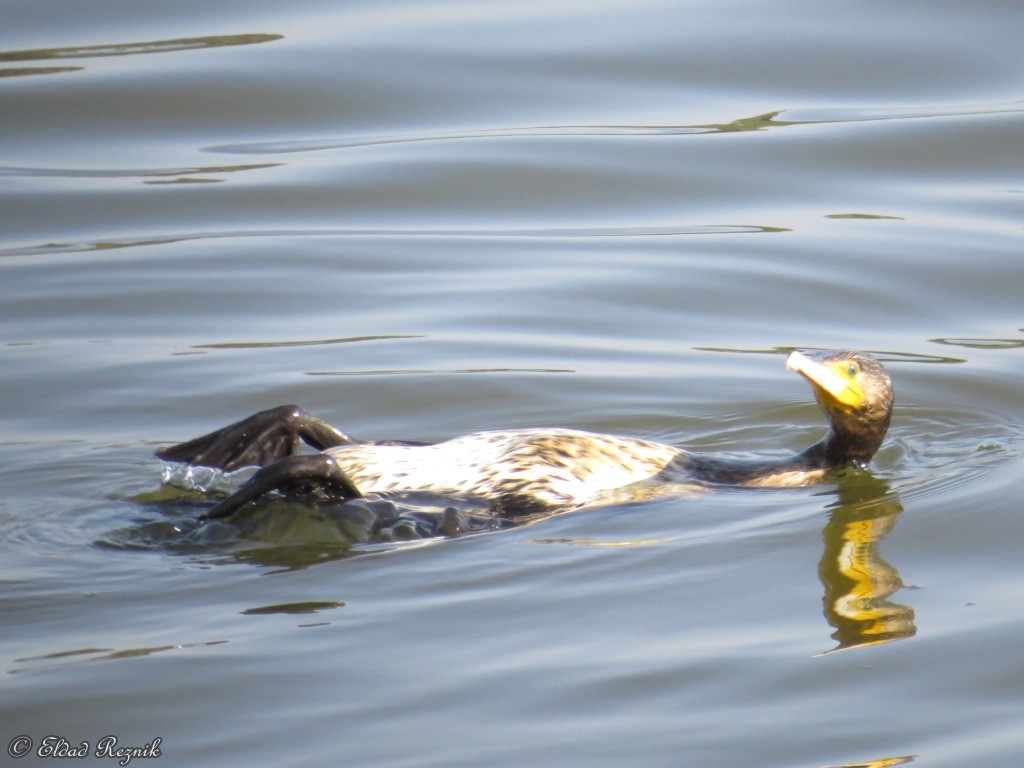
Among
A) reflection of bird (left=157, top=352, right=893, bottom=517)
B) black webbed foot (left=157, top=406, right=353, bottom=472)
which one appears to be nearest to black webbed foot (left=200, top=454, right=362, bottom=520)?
reflection of bird (left=157, top=352, right=893, bottom=517)

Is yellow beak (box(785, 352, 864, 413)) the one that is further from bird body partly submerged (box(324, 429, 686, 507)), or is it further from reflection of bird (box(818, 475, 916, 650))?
bird body partly submerged (box(324, 429, 686, 507))

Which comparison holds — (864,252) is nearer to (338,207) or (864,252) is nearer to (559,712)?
(338,207)

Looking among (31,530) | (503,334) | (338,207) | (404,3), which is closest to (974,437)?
(503,334)

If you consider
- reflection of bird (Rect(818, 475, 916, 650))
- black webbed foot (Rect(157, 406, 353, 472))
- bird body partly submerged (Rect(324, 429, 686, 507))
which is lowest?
reflection of bird (Rect(818, 475, 916, 650))

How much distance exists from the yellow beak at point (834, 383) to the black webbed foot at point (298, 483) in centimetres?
169

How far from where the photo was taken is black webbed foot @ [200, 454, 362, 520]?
5684mm

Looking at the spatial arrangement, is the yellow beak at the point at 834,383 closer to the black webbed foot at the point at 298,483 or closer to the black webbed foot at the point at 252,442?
the black webbed foot at the point at 298,483

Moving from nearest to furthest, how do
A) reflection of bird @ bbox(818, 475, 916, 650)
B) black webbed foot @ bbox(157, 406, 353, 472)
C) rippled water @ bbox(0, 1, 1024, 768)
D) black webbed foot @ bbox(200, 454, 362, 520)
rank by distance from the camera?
rippled water @ bbox(0, 1, 1024, 768)
reflection of bird @ bbox(818, 475, 916, 650)
black webbed foot @ bbox(200, 454, 362, 520)
black webbed foot @ bbox(157, 406, 353, 472)

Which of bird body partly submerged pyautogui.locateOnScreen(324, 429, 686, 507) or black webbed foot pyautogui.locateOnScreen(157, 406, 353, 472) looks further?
black webbed foot pyautogui.locateOnScreen(157, 406, 353, 472)

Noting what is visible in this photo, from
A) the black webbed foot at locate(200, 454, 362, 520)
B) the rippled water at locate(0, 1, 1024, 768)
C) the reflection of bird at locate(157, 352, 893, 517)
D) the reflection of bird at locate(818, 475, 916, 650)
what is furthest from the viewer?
the reflection of bird at locate(157, 352, 893, 517)

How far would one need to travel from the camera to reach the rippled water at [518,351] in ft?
14.2

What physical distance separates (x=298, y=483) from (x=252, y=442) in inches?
22.5

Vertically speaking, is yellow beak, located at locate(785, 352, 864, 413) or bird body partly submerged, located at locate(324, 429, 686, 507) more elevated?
yellow beak, located at locate(785, 352, 864, 413)

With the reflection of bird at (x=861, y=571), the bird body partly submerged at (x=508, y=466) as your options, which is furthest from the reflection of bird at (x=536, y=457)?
the reflection of bird at (x=861, y=571)
